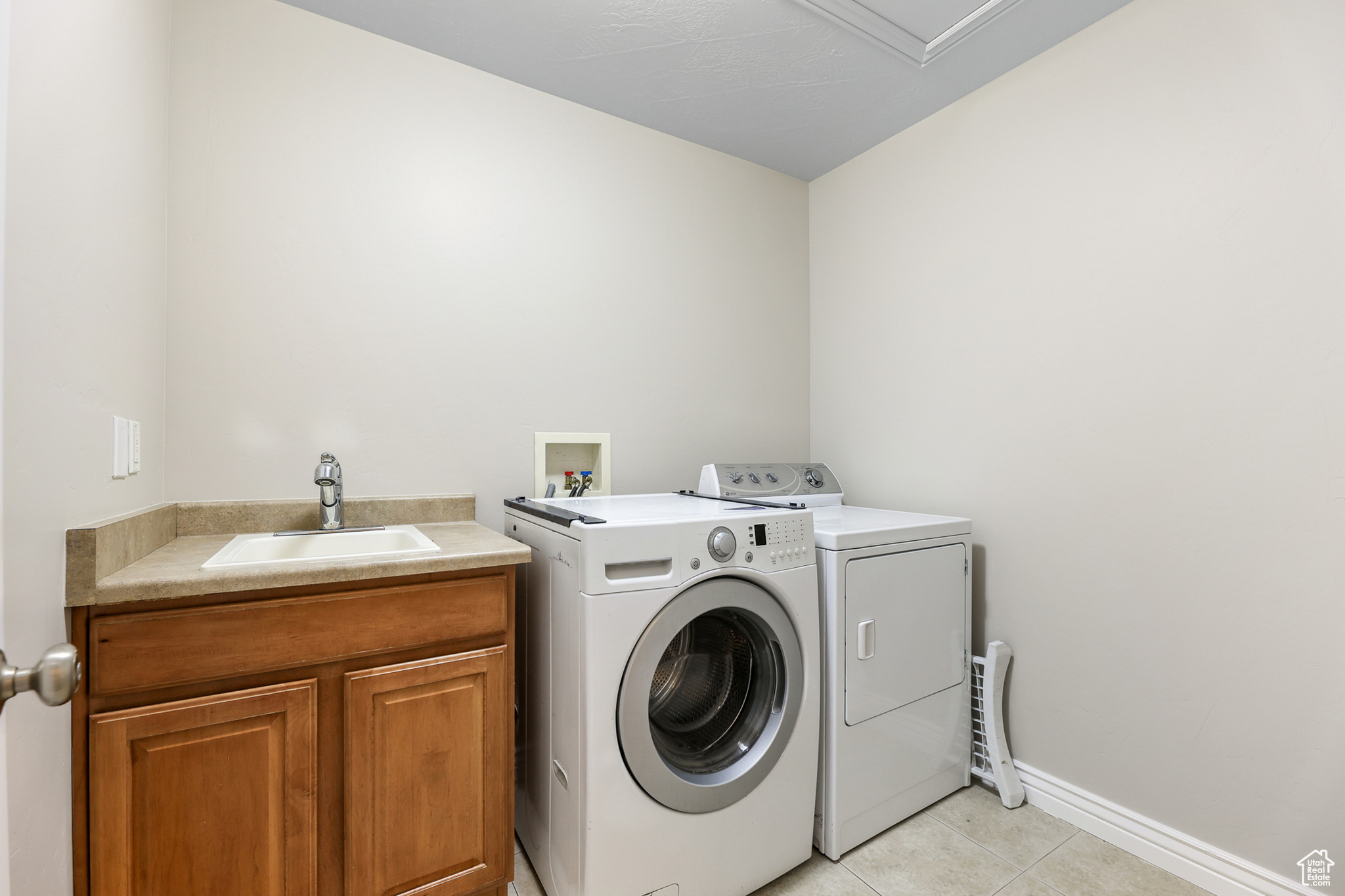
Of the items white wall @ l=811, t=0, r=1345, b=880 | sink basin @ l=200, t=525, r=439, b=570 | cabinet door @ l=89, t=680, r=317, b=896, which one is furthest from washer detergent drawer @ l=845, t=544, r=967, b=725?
cabinet door @ l=89, t=680, r=317, b=896

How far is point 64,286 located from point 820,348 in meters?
2.47

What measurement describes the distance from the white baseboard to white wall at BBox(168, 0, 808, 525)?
1.58 metres

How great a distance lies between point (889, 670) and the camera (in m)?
1.72

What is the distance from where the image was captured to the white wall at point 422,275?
163 cm

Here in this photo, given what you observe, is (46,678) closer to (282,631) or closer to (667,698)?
(282,631)

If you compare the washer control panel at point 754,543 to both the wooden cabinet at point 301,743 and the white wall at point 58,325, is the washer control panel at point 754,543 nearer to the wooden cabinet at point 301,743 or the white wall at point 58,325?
the wooden cabinet at point 301,743

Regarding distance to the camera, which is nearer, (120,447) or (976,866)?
(120,447)

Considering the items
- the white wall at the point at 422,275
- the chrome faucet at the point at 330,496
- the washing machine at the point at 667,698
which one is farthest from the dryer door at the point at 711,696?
the chrome faucet at the point at 330,496

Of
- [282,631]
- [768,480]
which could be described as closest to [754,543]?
[768,480]

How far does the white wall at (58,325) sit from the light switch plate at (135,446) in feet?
0.10

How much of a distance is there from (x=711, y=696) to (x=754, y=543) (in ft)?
1.46

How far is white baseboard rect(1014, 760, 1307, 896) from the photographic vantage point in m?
1.44

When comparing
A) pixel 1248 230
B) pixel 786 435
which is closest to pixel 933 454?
pixel 786 435

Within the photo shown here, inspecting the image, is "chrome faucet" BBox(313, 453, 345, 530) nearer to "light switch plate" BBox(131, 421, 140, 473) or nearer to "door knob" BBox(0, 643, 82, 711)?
"light switch plate" BBox(131, 421, 140, 473)
